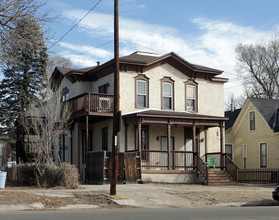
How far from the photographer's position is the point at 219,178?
90.4ft

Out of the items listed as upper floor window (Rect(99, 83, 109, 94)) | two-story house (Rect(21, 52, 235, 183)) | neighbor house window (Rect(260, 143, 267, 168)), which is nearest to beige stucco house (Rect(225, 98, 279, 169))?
neighbor house window (Rect(260, 143, 267, 168))

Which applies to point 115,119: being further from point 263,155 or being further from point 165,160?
point 263,155

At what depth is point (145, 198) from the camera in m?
18.4

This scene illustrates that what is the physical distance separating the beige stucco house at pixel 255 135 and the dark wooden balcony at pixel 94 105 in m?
12.8

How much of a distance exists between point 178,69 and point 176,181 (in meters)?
7.95

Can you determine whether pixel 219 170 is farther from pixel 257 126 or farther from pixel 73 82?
pixel 73 82

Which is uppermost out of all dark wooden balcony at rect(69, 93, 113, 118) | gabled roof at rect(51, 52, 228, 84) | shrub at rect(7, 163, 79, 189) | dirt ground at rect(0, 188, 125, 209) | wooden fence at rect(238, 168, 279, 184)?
gabled roof at rect(51, 52, 228, 84)

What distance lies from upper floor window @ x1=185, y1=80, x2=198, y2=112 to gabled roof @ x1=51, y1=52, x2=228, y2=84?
0.55 m

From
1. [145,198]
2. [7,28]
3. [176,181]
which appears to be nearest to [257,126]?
[176,181]

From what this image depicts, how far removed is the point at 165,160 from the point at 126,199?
11.7 metres

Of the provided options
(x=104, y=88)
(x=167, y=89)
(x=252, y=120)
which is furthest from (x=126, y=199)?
(x=252, y=120)

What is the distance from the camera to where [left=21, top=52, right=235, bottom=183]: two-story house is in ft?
89.4

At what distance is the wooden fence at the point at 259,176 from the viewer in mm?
30062

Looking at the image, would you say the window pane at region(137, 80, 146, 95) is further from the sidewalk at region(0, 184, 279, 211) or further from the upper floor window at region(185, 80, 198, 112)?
the sidewalk at region(0, 184, 279, 211)
